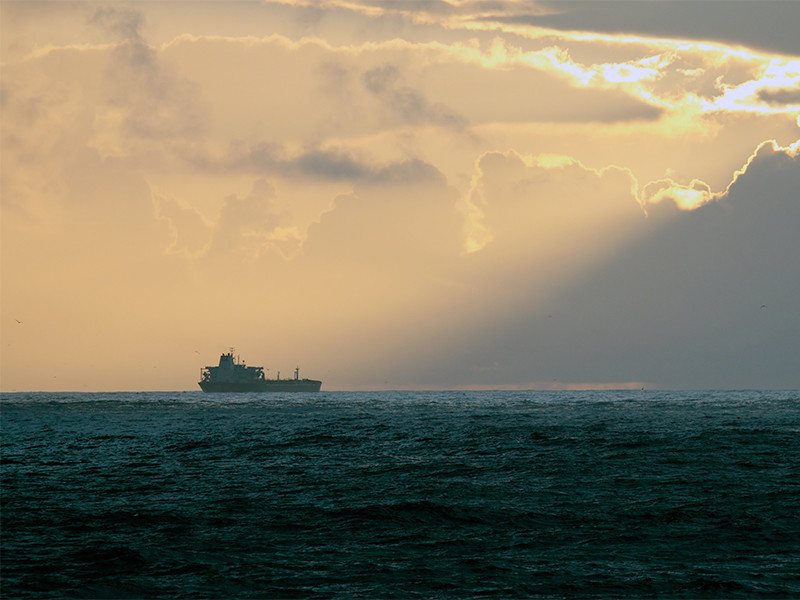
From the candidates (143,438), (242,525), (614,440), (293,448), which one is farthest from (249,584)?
(143,438)

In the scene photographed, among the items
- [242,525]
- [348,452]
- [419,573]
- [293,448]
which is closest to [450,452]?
[348,452]

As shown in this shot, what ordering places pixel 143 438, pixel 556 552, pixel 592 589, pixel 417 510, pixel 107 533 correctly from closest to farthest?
pixel 592 589, pixel 556 552, pixel 107 533, pixel 417 510, pixel 143 438

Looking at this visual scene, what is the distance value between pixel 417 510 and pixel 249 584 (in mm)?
12277

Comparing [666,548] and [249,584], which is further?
[666,548]

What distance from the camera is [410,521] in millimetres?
33688

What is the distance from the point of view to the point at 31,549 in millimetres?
29094

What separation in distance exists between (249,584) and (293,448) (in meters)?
41.5

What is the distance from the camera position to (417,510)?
35688mm

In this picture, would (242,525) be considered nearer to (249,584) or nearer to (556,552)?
(249,584)

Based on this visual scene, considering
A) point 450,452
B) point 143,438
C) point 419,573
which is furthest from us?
point 143,438

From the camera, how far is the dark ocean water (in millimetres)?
24594

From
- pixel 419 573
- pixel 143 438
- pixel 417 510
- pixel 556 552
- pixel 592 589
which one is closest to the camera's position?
pixel 592 589

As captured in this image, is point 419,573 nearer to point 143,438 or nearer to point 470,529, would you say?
point 470,529

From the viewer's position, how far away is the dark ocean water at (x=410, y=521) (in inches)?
968
